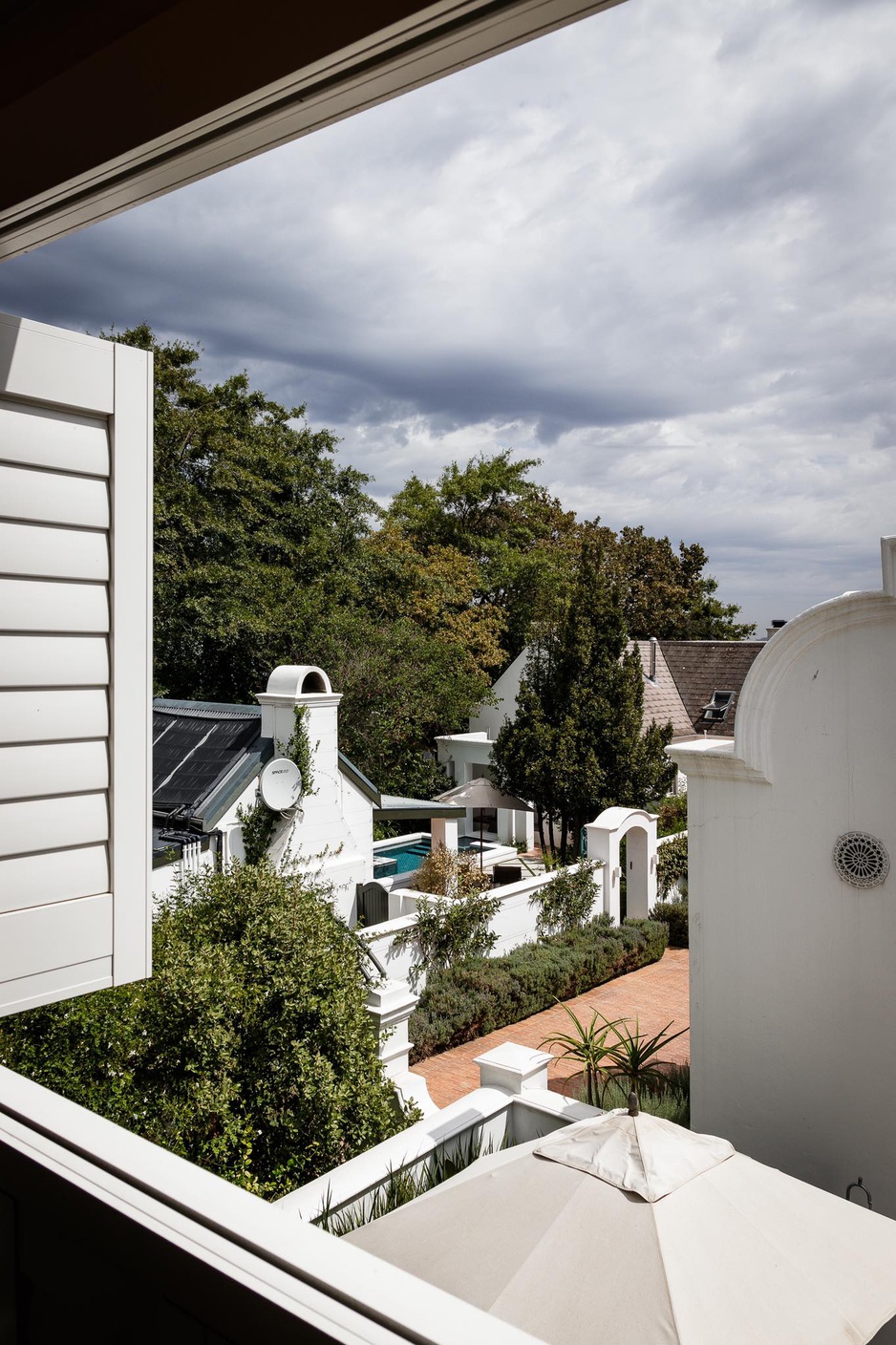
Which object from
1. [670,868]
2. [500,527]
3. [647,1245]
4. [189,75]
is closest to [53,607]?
[189,75]

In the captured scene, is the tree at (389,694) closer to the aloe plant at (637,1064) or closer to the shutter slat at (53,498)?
the aloe plant at (637,1064)

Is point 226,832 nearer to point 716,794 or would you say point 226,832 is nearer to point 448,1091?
point 448,1091

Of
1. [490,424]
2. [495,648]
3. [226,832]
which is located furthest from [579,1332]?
Result: [490,424]

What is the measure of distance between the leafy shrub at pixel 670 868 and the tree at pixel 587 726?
88 cm

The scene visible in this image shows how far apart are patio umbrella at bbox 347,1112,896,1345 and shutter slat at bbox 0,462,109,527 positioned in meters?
2.61

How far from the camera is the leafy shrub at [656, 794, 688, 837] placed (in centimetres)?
1494

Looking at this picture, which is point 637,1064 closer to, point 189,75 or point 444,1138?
point 444,1138

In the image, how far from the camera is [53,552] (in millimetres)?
1550

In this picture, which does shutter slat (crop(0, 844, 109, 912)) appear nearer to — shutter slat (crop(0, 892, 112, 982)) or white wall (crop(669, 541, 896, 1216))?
shutter slat (crop(0, 892, 112, 982))

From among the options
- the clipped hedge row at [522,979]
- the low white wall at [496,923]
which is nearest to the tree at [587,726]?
the low white wall at [496,923]

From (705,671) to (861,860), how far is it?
13288mm

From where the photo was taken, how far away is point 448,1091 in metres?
6.71

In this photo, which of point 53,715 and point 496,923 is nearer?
point 53,715

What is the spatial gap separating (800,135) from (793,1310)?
10.5ft
